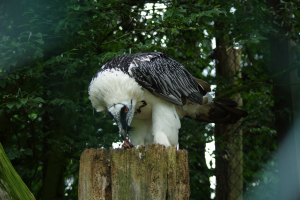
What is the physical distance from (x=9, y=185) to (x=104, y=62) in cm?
200

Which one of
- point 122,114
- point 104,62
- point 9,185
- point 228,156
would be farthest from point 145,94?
point 228,156

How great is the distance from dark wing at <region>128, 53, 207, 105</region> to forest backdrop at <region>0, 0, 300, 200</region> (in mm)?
236

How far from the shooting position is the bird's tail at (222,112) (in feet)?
12.4

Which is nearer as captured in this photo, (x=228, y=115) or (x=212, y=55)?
(x=228, y=115)

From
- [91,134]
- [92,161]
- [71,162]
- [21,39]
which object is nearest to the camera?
[92,161]

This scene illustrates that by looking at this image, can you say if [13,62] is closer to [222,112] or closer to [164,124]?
[164,124]

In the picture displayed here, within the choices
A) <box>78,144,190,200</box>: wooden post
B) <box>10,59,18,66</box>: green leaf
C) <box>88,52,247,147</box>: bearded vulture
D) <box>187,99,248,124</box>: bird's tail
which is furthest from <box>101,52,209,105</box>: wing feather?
<box>78,144,190,200</box>: wooden post

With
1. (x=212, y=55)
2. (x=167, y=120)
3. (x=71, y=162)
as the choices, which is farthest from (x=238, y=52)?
(x=71, y=162)

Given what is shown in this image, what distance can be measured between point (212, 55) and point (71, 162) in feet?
8.95

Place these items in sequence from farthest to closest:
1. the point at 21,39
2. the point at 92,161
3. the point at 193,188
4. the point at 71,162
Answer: the point at 193,188 < the point at 71,162 < the point at 21,39 < the point at 92,161

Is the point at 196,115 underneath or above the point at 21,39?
underneath

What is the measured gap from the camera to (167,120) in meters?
2.97

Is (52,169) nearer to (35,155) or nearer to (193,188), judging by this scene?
(35,155)

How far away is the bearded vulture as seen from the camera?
278cm
